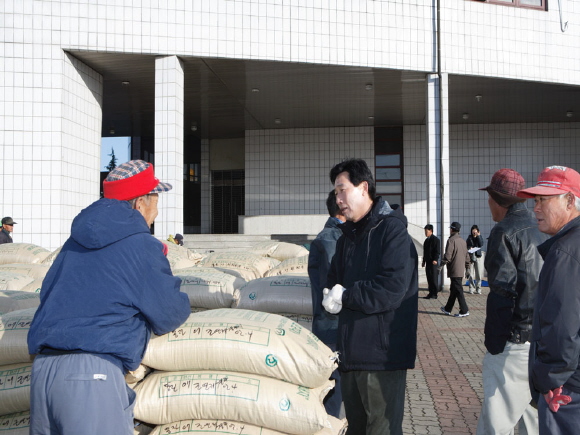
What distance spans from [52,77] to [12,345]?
10405mm

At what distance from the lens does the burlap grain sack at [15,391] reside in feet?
11.6

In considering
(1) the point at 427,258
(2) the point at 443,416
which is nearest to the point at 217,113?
(1) the point at 427,258

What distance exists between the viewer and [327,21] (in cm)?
1367

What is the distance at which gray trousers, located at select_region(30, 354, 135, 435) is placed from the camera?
2.45m

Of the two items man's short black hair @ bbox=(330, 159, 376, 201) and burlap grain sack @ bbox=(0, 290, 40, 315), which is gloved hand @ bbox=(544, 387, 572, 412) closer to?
man's short black hair @ bbox=(330, 159, 376, 201)

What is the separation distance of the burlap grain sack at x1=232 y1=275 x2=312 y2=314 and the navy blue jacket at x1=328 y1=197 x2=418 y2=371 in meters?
1.86

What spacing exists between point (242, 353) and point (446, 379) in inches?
153

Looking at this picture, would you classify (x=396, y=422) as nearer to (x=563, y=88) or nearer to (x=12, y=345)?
(x=12, y=345)

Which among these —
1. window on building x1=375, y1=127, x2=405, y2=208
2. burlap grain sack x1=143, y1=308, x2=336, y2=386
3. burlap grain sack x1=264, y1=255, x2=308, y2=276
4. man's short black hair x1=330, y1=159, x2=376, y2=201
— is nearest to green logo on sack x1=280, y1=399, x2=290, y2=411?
burlap grain sack x1=143, y1=308, x2=336, y2=386

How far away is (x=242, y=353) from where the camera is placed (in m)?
3.37

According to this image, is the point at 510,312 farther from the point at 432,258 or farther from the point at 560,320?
the point at 432,258

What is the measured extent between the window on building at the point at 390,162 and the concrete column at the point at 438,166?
627 centimetres

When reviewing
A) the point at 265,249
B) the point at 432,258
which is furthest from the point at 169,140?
the point at 432,258

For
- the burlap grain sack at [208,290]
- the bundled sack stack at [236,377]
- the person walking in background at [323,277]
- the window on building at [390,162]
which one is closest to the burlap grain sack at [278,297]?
the burlap grain sack at [208,290]
